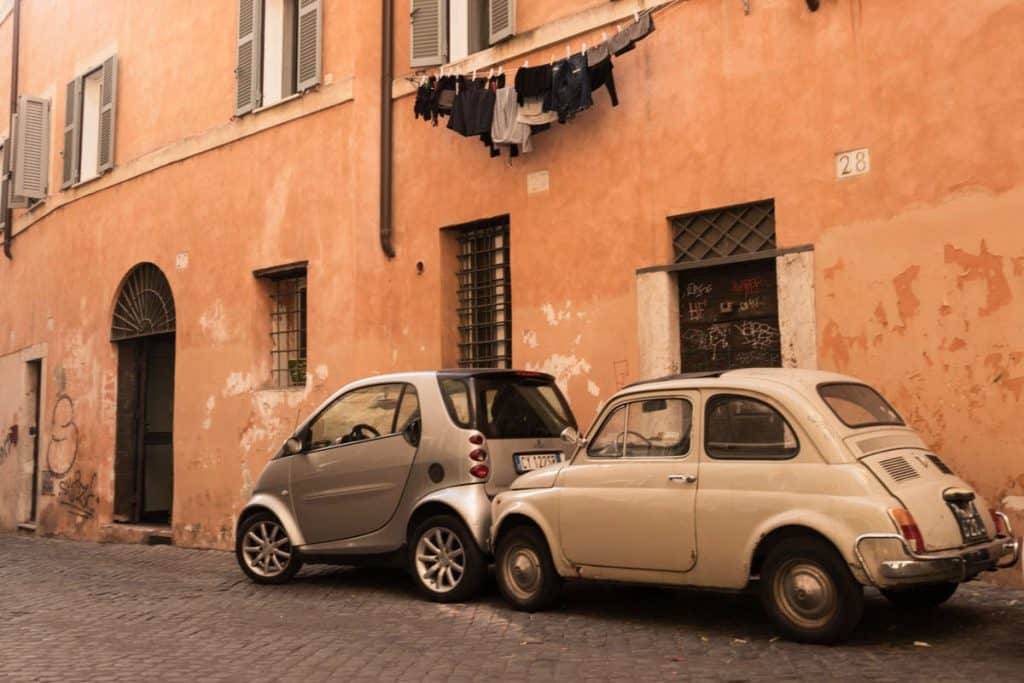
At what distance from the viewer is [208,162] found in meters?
14.4

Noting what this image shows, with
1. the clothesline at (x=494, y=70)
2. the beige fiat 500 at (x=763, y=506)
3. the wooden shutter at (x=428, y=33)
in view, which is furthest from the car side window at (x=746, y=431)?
the wooden shutter at (x=428, y=33)

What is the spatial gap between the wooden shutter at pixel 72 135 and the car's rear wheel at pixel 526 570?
12891mm

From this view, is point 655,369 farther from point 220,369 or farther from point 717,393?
point 220,369

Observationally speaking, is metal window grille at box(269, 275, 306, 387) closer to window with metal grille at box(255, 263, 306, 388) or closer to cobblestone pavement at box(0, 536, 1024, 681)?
window with metal grille at box(255, 263, 306, 388)

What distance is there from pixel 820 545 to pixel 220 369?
379 inches

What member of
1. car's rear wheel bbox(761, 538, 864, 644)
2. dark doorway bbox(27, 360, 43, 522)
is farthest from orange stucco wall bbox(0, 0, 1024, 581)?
car's rear wheel bbox(761, 538, 864, 644)

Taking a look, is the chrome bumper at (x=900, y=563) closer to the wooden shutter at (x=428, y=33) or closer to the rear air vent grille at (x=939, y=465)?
the rear air vent grille at (x=939, y=465)

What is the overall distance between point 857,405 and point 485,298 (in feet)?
18.5

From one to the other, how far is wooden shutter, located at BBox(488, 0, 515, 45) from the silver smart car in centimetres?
420

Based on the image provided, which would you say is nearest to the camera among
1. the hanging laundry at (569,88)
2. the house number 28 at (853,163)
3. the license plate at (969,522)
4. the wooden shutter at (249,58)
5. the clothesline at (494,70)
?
the license plate at (969,522)

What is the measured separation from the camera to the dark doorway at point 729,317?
9.02 m

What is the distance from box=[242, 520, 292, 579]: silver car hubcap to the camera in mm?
9164

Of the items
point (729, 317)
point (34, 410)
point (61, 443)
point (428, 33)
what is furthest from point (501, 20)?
point (34, 410)

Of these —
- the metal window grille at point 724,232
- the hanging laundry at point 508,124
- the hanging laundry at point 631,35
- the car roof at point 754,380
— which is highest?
the hanging laundry at point 631,35
